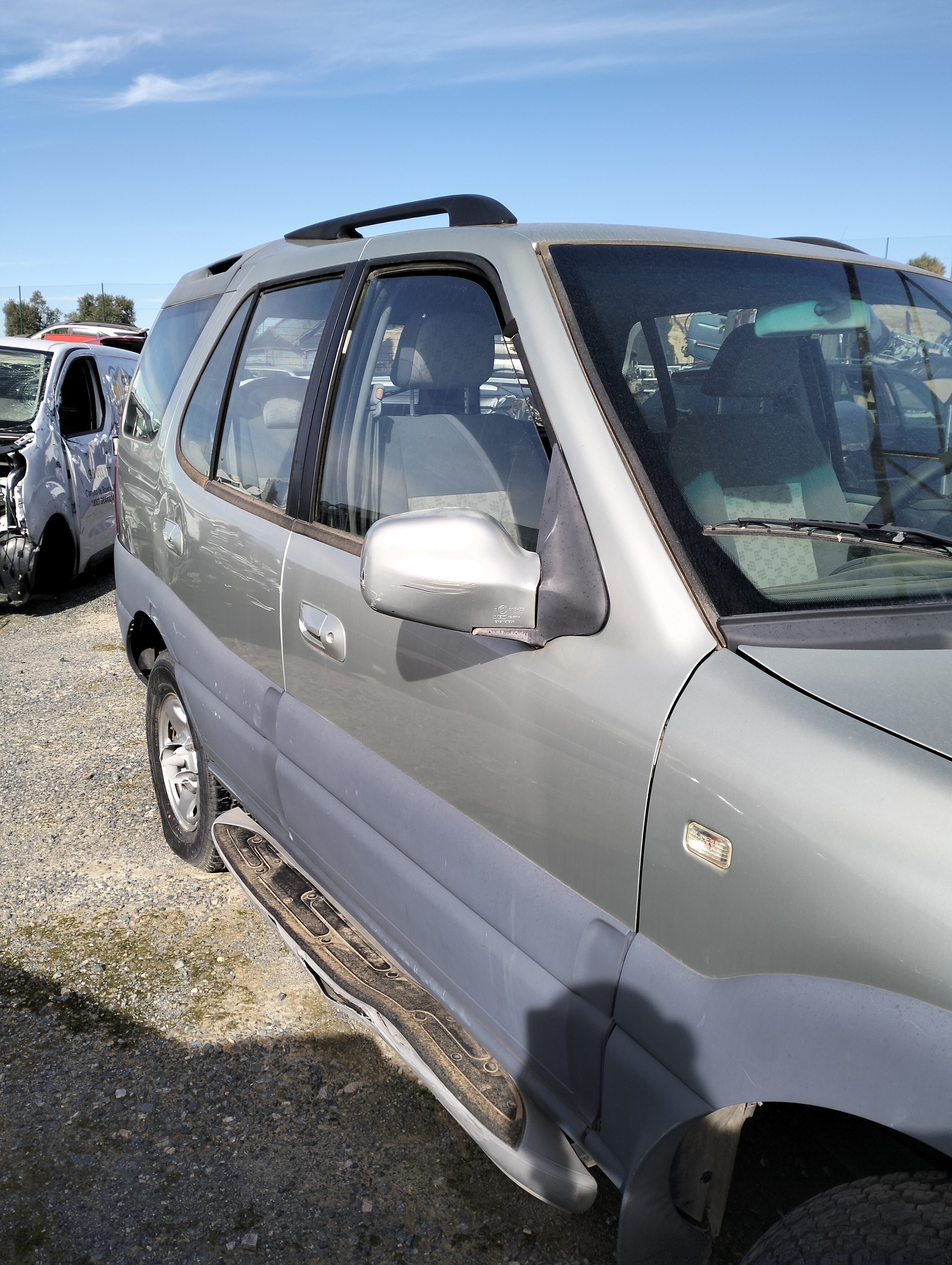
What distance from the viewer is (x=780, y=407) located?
2.03 m

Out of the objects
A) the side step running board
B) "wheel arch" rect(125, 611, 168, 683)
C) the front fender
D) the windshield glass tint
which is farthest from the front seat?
"wheel arch" rect(125, 611, 168, 683)

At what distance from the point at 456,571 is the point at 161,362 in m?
2.68

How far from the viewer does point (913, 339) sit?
231 cm

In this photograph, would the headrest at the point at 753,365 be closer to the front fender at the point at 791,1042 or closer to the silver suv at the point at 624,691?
the silver suv at the point at 624,691

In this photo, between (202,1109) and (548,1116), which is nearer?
(548,1116)

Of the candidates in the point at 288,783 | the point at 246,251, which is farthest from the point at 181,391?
the point at 288,783

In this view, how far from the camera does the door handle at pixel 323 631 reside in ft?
7.41

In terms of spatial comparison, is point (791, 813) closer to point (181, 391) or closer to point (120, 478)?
point (181, 391)

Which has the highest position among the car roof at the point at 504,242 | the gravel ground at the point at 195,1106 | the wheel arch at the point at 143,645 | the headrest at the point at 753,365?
the car roof at the point at 504,242

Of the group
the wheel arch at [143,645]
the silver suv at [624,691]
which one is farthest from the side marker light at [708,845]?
the wheel arch at [143,645]

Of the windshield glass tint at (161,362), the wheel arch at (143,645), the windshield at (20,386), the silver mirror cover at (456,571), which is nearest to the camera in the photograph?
the silver mirror cover at (456,571)

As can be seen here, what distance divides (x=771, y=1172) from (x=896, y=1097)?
1.11 m

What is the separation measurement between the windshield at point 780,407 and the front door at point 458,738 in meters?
0.21

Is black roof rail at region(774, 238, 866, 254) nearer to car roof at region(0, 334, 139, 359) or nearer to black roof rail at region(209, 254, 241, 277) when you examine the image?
black roof rail at region(209, 254, 241, 277)
